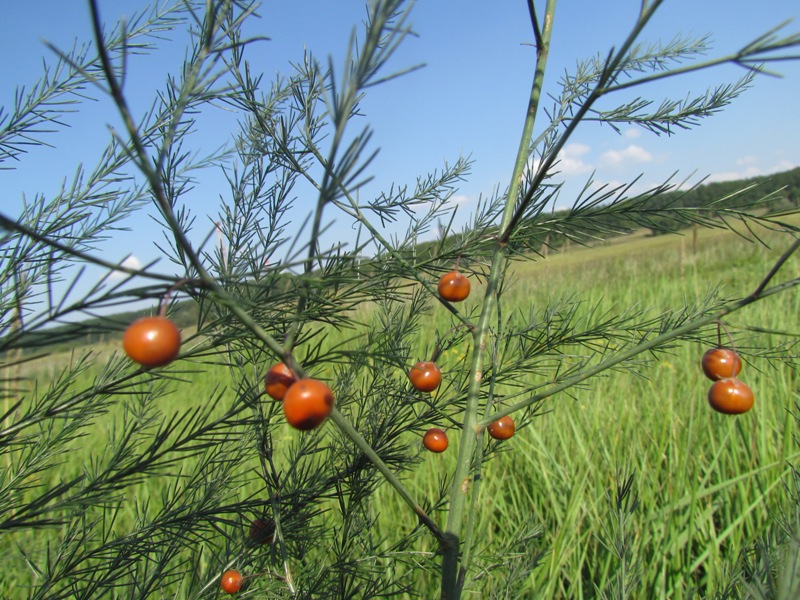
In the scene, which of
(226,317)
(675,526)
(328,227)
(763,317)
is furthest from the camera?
(763,317)

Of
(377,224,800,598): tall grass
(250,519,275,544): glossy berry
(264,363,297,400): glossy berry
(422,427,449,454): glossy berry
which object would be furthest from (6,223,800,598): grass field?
(264,363,297,400): glossy berry

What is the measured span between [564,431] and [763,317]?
1569mm

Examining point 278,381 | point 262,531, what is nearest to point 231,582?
point 262,531

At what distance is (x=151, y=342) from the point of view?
34 cm

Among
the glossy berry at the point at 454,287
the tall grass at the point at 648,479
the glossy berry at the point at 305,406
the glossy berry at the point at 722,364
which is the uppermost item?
the glossy berry at the point at 454,287

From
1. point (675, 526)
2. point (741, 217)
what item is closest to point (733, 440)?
point (675, 526)

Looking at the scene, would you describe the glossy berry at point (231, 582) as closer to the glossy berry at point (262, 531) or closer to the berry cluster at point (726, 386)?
the glossy berry at point (262, 531)

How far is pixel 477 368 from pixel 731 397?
28cm

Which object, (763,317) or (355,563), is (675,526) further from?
(763,317)

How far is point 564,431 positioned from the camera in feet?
6.82

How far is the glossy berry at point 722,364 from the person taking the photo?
0.62 m

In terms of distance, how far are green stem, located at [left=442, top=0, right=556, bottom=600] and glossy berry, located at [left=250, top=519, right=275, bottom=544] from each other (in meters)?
0.29

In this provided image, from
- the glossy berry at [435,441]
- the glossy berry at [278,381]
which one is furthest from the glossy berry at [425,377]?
the glossy berry at [278,381]

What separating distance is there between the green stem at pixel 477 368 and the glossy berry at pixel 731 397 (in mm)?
266
